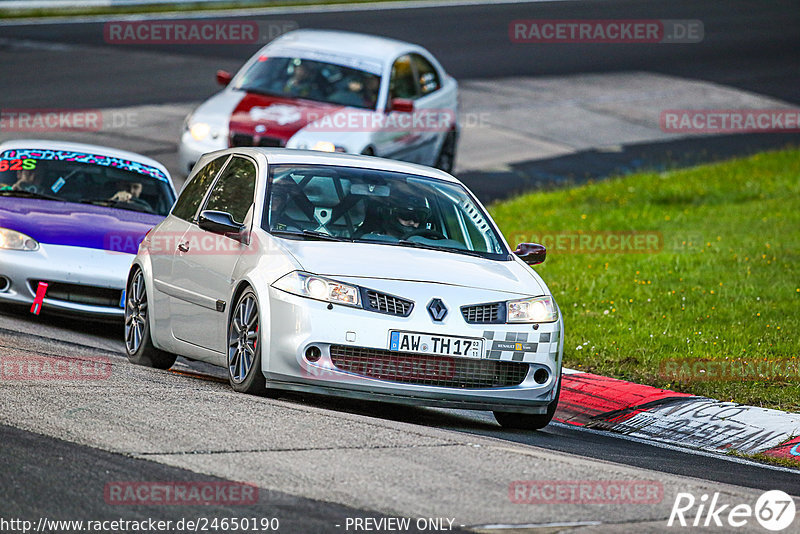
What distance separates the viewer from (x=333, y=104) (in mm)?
16297

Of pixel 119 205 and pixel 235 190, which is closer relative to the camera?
pixel 235 190

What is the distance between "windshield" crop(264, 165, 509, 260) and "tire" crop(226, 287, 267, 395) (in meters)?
0.52

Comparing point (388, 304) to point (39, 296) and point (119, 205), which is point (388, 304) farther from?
point (119, 205)

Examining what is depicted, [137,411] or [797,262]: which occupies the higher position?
[137,411]

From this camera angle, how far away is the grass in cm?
1071

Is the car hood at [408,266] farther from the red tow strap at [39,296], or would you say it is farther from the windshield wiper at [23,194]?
the windshield wiper at [23,194]

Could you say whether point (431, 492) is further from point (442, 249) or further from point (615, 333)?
point (615, 333)

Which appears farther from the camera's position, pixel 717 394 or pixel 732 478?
pixel 717 394

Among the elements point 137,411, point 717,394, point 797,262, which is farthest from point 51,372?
point 797,262

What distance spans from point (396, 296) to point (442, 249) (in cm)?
91

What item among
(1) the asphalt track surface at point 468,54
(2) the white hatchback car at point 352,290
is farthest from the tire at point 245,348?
(1) the asphalt track surface at point 468,54

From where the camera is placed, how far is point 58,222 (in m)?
11.4

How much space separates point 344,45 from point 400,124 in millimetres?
1399

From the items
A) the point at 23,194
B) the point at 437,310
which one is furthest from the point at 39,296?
the point at 437,310
